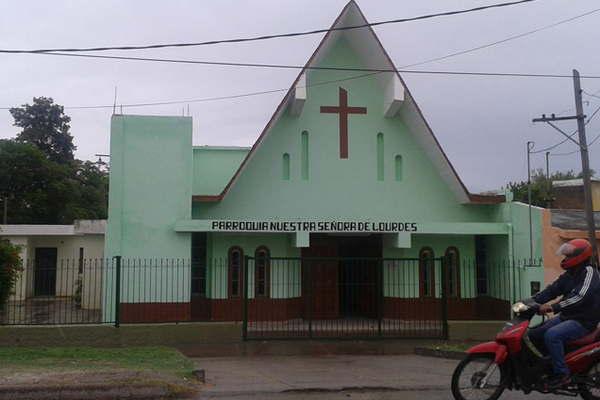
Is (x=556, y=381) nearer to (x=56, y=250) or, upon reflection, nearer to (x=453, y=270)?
(x=453, y=270)

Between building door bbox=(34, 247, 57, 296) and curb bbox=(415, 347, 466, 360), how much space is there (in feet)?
41.8

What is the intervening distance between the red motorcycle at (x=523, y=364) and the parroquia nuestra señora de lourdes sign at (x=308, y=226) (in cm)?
924

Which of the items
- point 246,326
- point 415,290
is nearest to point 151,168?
point 246,326

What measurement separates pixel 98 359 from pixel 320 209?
26.4 feet

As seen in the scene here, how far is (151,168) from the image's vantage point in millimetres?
15859

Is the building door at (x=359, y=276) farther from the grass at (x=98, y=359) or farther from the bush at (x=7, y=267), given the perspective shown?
the bush at (x=7, y=267)

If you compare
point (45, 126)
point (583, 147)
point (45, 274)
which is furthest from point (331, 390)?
point (45, 126)

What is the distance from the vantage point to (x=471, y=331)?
581 inches

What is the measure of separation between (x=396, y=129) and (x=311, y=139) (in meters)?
2.38

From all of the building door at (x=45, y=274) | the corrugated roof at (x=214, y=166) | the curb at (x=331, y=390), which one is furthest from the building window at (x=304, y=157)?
the curb at (x=331, y=390)

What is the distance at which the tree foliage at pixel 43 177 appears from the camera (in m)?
46.6

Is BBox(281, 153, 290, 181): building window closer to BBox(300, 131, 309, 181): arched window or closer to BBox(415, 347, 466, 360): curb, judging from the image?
BBox(300, 131, 309, 181): arched window

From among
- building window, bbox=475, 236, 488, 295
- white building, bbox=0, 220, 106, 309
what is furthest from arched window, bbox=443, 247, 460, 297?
white building, bbox=0, 220, 106, 309

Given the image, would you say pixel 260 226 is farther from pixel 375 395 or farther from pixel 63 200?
pixel 63 200
